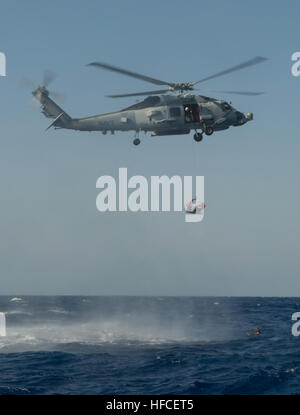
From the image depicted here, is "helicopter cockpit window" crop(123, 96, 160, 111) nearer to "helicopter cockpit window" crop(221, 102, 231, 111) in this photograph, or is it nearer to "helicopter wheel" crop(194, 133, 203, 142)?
"helicopter wheel" crop(194, 133, 203, 142)

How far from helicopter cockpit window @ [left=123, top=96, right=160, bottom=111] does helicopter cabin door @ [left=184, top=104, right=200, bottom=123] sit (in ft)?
6.99

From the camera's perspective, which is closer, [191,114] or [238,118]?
[191,114]

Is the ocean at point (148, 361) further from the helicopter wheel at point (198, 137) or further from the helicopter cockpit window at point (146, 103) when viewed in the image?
the helicopter cockpit window at point (146, 103)

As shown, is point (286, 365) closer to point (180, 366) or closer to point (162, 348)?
point (180, 366)

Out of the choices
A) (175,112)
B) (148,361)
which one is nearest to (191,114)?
(175,112)

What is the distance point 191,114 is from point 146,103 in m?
3.33

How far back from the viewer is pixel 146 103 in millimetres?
32250

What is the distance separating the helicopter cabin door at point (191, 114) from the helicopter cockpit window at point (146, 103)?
2.13m

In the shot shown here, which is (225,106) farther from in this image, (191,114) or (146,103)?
(146,103)

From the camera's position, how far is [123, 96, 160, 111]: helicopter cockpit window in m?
32.1

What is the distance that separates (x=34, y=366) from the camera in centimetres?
4159

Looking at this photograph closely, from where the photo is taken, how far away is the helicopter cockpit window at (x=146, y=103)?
32.1 m
